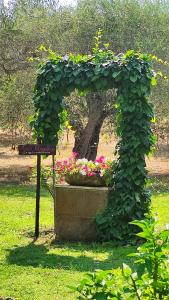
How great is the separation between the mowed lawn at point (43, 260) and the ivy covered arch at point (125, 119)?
47 cm

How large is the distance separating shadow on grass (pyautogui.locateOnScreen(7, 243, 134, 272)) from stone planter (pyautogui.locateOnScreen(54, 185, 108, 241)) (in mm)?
889

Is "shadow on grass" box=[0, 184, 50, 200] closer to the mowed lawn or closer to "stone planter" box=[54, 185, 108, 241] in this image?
the mowed lawn

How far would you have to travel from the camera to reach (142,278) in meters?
2.43

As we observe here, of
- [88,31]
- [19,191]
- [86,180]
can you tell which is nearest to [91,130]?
[88,31]

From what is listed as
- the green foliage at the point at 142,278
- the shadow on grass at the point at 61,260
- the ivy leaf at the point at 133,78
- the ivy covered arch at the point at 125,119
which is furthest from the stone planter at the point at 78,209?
the green foliage at the point at 142,278

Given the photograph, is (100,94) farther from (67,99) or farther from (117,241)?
(117,241)

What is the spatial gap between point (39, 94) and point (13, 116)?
9.30 metres

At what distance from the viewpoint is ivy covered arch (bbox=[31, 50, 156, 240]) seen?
834 centimetres

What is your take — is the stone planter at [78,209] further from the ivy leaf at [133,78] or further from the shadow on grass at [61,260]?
the ivy leaf at [133,78]

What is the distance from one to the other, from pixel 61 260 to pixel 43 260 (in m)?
0.24

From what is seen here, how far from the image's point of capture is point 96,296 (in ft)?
7.64

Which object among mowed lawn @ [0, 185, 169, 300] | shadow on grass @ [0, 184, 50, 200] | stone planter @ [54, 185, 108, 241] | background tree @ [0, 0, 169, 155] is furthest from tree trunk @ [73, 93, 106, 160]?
stone planter @ [54, 185, 108, 241]

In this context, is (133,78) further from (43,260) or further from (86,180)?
(43,260)

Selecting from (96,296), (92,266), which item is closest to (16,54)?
(92,266)
